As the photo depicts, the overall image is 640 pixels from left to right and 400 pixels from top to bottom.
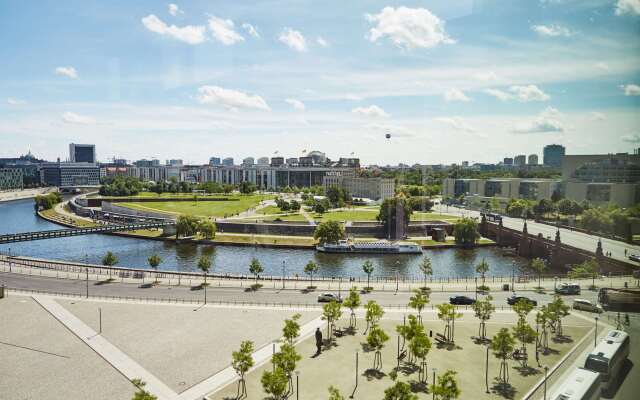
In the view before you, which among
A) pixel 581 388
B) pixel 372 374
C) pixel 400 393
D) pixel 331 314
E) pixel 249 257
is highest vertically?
pixel 581 388

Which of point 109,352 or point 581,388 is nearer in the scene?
point 581,388

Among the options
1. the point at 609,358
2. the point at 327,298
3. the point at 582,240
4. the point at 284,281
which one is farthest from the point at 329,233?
the point at 609,358

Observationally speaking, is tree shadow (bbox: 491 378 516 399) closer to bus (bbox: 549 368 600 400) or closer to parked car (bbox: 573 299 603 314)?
bus (bbox: 549 368 600 400)

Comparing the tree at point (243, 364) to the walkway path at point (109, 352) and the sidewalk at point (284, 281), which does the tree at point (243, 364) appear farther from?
the sidewalk at point (284, 281)

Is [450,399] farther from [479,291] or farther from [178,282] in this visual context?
[178,282]

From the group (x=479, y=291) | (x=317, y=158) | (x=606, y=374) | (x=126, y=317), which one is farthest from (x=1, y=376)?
(x=317, y=158)

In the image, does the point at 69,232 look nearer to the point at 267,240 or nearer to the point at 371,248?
the point at 267,240
